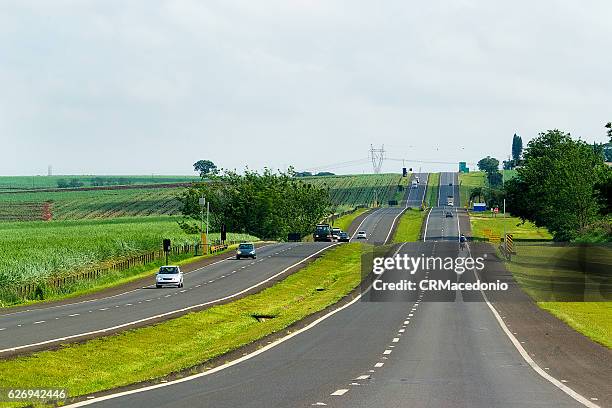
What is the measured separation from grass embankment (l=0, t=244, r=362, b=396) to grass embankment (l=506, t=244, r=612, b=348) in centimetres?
1242

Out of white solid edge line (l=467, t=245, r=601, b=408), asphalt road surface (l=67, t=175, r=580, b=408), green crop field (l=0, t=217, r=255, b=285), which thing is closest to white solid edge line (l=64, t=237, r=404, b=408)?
asphalt road surface (l=67, t=175, r=580, b=408)

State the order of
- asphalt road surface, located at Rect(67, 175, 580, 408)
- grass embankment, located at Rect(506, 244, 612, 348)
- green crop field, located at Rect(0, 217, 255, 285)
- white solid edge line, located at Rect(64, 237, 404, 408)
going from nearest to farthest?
asphalt road surface, located at Rect(67, 175, 580, 408) → white solid edge line, located at Rect(64, 237, 404, 408) → grass embankment, located at Rect(506, 244, 612, 348) → green crop field, located at Rect(0, 217, 255, 285)

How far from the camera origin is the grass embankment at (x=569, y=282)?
47588mm

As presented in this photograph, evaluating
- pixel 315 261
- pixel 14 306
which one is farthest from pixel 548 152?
pixel 14 306

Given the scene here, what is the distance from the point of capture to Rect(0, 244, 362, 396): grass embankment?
27.7 m

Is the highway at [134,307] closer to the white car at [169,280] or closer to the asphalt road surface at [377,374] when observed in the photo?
the white car at [169,280]

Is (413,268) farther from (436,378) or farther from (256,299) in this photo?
(436,378)

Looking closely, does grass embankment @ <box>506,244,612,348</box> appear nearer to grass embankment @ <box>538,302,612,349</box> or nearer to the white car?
grass embankment @ <box>538,302,612,349</box>

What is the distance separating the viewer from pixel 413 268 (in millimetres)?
95375

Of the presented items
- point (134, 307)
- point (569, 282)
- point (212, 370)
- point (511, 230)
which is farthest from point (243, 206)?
point (212, 370)

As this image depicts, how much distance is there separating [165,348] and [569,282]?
45523 millimetres

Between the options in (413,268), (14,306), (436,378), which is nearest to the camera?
(436,378)

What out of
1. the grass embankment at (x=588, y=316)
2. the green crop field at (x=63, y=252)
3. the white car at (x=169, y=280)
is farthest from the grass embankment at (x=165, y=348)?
the green crop field at (x=63, y=252)

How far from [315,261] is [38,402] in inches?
3265
